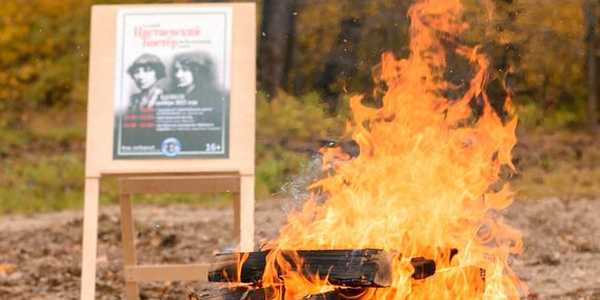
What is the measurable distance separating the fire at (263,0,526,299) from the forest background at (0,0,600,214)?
543 cm

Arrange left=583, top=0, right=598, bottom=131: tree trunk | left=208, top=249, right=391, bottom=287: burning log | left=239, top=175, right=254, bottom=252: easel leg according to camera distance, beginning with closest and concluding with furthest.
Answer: left=208, top=249, right=391, bottom=287: burning log → left=239, top=175, right=254, bottom=252: easel leg → left=583, top=0, right=598, bottom=131: tree trunk

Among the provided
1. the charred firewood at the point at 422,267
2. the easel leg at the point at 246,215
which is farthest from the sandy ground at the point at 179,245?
the charred firewood at the point at 422,267

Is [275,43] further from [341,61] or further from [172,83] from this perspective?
[172,83]

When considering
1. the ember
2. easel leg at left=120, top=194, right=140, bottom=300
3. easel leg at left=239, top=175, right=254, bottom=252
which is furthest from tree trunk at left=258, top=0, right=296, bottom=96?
easel leg at left=239, top=175, right=254, bottom=252

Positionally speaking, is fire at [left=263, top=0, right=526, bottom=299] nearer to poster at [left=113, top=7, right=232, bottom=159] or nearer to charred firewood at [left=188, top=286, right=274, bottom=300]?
charred firewood at [left=188, top=286, right=274, bottom=300]

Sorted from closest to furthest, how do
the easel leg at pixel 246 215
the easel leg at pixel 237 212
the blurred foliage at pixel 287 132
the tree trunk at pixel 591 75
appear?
the easel leg at pixel 246 215
the easel leg at pixel 237 212
the blurred foliage at pixel 287 132
the tree trunk at pixel 591 75

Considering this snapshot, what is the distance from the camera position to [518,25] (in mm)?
12906

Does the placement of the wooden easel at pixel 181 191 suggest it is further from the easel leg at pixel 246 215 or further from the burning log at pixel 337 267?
the burning log at pixel 337 267

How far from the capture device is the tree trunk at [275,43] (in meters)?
15.7

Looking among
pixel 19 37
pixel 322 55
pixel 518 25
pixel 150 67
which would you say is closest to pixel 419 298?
pixel 150 67

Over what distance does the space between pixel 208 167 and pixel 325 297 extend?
1.40 metres

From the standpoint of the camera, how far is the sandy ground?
9164mm

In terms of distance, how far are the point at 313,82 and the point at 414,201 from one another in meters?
8.93

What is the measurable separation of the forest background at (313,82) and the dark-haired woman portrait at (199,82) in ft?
17.9
